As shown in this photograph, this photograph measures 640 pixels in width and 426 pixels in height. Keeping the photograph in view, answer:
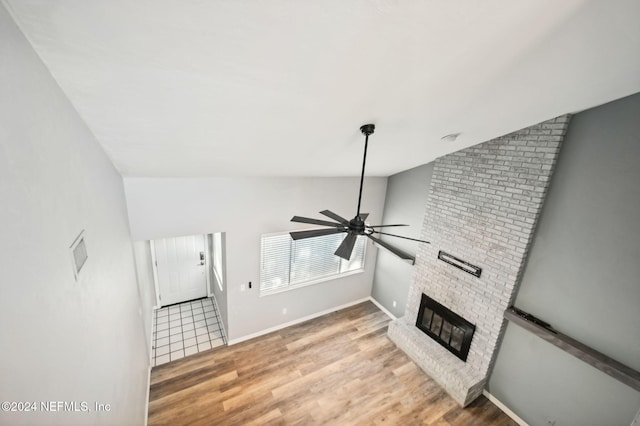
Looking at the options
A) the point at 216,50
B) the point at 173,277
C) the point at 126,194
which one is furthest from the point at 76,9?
the point at 173,277

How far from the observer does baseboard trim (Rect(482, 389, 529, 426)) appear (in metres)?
3.47

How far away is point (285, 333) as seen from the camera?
4.79 metres

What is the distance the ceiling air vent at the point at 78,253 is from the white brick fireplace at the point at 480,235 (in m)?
4.18

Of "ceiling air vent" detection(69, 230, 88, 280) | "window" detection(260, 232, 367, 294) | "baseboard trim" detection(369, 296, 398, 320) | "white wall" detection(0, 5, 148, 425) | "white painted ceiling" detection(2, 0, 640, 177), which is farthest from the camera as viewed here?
"baseboard trim" detection(369, 296, 398, 320)

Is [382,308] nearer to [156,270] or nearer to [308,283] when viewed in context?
[308,283]

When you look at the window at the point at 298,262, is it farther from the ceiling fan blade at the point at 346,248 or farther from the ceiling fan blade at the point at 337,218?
the ceiling fan blade at the point at 346,248

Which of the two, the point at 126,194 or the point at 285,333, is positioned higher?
the point at 126,194

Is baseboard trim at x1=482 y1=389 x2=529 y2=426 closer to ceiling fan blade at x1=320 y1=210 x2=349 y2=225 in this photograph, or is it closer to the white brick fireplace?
the white brick fireplace

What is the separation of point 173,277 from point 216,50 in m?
5.17

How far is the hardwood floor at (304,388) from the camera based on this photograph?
339 cm

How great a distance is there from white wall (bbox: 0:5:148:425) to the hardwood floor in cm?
178

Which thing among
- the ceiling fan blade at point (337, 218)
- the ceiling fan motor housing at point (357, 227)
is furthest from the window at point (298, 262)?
the ceiling fan motor housing at point (357, 227)

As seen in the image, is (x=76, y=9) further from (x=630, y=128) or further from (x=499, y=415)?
(x=499, y=415)

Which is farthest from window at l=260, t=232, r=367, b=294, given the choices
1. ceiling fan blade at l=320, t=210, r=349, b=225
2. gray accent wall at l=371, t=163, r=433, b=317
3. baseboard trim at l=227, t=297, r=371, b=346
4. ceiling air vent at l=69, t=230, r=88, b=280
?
ceiling air vent at l=69, t=230, r=88, b=280
